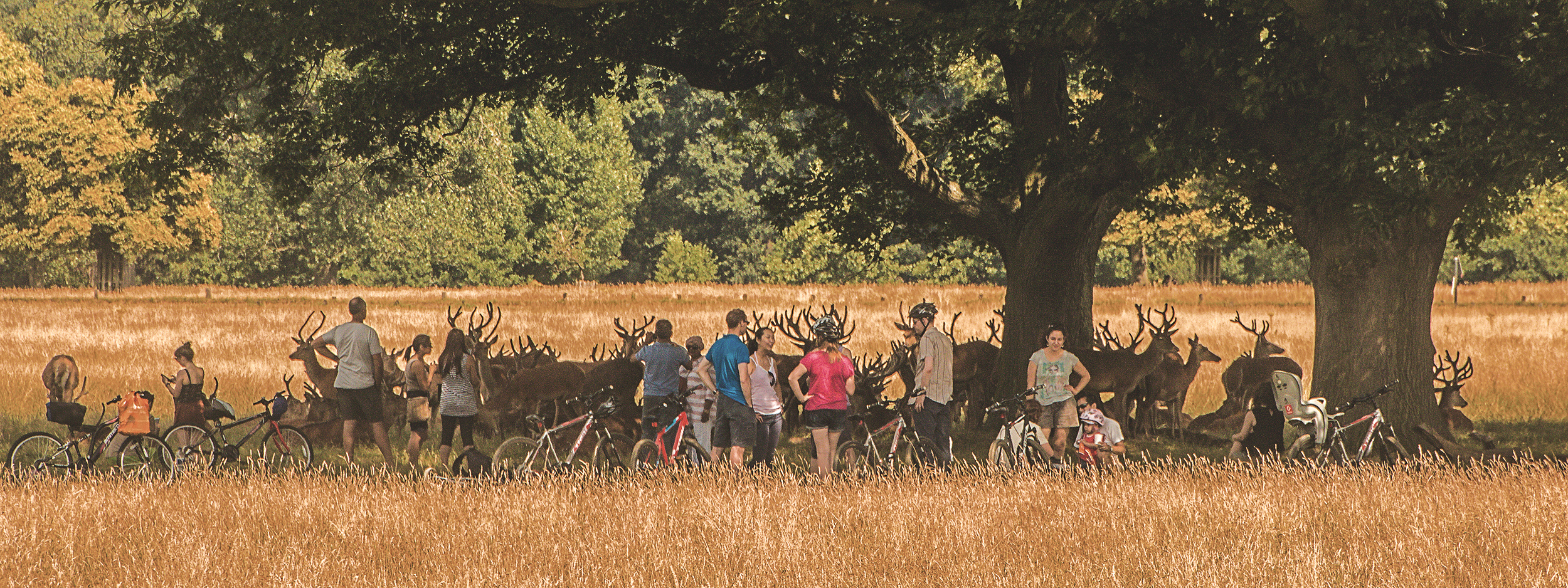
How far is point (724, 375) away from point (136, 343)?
889 inches

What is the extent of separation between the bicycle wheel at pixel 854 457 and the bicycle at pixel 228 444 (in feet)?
15.1

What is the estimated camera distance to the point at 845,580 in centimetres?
773

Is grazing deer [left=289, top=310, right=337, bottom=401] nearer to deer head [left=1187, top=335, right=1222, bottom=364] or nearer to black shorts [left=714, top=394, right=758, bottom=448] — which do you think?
black shorts [left=714, top=394, right=758, bottom=448]

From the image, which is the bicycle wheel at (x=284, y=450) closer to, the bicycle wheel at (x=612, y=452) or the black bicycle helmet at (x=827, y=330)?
the bicycle wheel at (x=612, y=452)

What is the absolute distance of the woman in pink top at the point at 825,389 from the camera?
1066 cm

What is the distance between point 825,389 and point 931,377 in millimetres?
919

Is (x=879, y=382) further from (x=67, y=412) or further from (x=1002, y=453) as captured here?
(x=67, y=412)

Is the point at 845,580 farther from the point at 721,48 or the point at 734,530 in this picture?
the point at 721,48

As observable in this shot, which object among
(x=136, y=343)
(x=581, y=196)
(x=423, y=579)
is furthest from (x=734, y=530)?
(x=581, y=196)

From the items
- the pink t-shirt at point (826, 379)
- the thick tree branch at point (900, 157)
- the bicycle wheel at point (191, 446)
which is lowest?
the bicycle wheel at point (191, 446)

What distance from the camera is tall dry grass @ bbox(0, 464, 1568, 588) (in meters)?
7.85

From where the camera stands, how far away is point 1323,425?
35.8 ft

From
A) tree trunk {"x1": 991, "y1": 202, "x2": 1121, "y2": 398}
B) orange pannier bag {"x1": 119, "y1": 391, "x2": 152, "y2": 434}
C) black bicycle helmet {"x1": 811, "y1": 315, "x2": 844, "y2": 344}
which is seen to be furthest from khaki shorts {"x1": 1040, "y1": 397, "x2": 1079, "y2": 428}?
orange pannier bag {"x1": 119, "y1": 391, "x2": 152, "y2": 434}

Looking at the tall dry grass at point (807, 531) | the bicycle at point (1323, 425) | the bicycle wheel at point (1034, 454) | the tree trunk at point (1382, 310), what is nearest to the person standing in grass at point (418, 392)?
the tall dry grass at point (807, 531)
